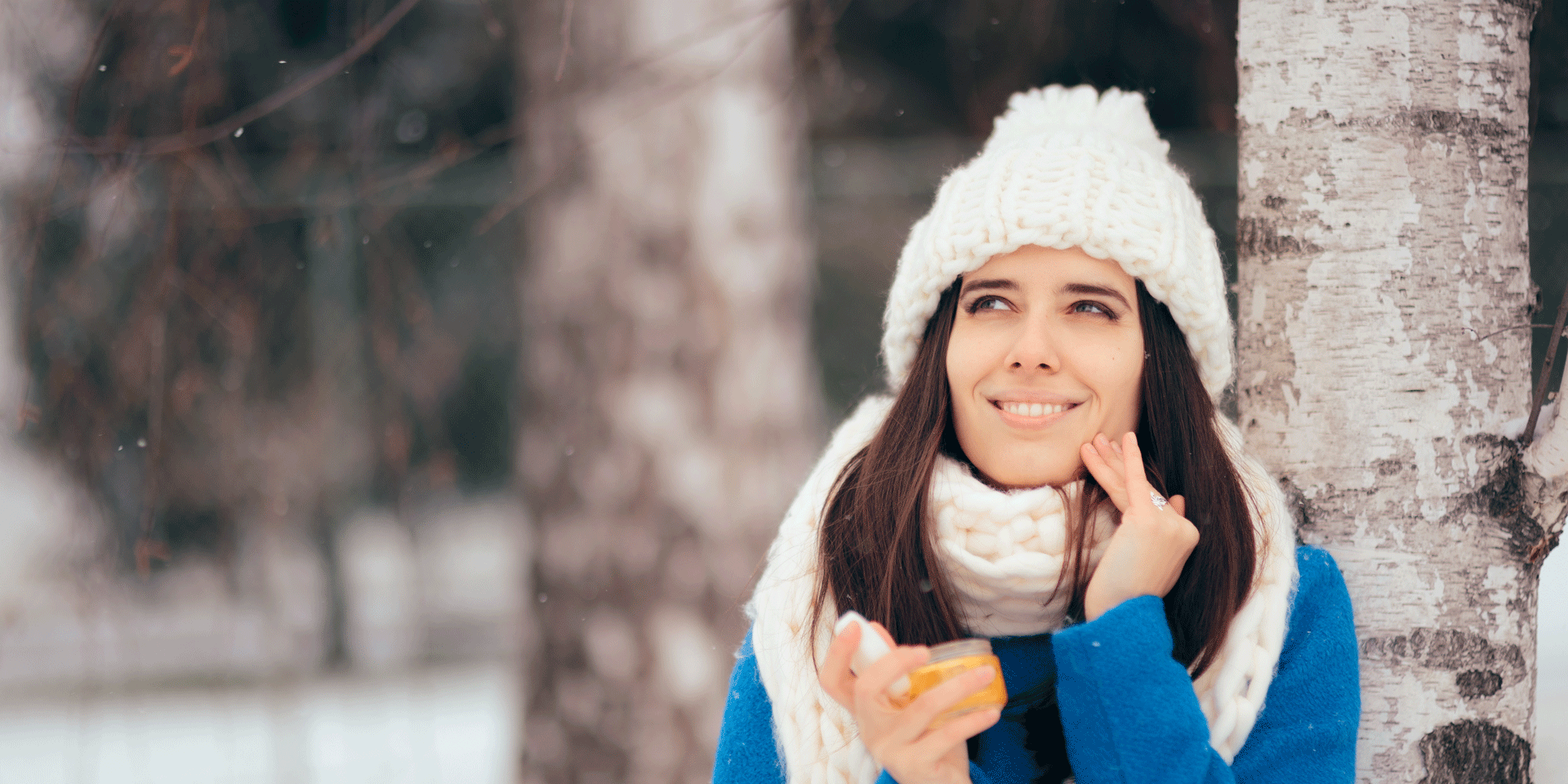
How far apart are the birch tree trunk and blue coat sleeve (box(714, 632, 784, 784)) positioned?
0.73 meters

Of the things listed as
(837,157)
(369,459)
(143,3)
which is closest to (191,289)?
(143,3)

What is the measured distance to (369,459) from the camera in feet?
14.5

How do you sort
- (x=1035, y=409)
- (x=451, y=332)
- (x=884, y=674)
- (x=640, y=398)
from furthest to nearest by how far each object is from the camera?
(x=451, y=332) < (x=640, y=398) < (x=1035, y=409) < (x=884, y=674)

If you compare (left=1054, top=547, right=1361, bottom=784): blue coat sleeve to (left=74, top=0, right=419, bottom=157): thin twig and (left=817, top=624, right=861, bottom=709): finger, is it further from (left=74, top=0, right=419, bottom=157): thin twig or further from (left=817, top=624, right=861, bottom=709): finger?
(left=74, top=0, right=419, bottom=157): thin twig

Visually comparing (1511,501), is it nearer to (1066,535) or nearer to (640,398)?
(1066,535)

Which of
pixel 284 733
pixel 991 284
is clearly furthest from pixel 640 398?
pixel 284 733

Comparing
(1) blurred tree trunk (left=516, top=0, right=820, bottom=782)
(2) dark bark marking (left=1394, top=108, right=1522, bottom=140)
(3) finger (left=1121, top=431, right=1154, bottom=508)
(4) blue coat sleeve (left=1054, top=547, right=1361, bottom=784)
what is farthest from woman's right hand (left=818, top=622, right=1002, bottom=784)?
(1) blurred tree trunk (left=516, top=0, right=820, bottom=782)

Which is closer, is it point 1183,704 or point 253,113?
point 1183,704

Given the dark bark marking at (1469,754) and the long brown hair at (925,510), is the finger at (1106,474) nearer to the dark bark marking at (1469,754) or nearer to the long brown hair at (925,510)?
the long brown hair at (925,510)

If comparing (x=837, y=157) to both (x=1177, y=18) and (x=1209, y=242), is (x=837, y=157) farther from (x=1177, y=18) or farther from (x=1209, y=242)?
(x=1209, y=242)

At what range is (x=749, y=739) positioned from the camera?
1418 mm

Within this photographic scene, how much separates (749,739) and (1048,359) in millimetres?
611

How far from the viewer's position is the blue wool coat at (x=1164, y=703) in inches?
45.4

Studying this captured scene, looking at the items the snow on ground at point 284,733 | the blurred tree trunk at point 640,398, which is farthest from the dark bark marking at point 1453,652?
the snow on ground at point 284,733
